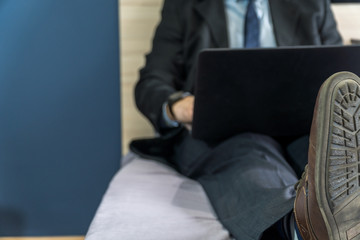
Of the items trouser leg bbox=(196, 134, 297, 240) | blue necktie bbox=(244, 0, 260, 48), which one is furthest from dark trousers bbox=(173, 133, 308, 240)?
blue necktie bbox=(244, 0, 260, 48)

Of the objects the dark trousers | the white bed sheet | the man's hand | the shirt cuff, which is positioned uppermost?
the man's hand

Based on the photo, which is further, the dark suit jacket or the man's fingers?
the dark suit jacket

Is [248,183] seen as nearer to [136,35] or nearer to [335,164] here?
[335,164]

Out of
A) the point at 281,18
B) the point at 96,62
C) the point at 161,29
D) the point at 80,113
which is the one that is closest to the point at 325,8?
the point at 281,18

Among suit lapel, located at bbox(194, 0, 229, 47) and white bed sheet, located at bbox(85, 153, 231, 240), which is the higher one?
suit lapel, located at bbox(194, 0, 229, 47)

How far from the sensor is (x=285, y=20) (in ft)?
3.95

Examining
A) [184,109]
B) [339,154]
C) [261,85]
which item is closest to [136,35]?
[184,109]

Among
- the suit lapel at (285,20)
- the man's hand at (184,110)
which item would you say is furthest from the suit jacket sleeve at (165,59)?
the suit lapel at (285,20)

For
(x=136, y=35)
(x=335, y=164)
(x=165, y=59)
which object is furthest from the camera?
(x=136, y=35)

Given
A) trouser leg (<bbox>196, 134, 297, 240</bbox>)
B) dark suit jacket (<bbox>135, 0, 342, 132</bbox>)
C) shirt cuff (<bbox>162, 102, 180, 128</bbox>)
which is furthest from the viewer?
dark suit jacket (<bbox>135, 0, 342, 132</bbox>)

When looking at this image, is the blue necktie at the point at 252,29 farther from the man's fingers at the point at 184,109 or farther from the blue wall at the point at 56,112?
the blue wall at the point at 56,112

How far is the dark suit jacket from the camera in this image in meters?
1.19

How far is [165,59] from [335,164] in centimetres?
72

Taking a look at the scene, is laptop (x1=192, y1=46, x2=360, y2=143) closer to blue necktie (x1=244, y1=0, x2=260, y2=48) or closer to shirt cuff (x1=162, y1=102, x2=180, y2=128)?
shirt cuff (x1=162, y1=102, x2=180, y2=128)
